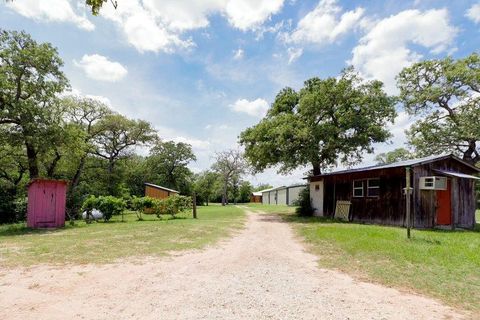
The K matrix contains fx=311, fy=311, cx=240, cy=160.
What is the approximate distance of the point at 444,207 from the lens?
48.6ft

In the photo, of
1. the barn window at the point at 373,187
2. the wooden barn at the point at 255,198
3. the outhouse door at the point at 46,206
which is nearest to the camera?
the outhouse door at the point at 46,206

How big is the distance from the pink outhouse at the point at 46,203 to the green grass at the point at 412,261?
12334 mm

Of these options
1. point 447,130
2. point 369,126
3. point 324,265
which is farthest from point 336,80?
point 324,265

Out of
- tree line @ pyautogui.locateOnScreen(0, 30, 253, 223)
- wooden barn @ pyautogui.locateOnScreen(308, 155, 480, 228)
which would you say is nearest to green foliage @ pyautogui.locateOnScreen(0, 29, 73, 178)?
tree line @ pyautogui.locateOnScreen(0, 30, 253, 223)

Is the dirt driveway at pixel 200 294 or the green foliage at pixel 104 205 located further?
the green foliage at pixel 104 205

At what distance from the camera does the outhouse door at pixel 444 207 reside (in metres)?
14.7

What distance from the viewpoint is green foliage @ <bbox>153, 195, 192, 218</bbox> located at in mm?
19188

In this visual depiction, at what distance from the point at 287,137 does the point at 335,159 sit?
15.4 ft

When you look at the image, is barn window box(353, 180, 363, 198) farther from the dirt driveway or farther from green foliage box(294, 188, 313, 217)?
the dirt driveway

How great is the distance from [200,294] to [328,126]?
668 inches

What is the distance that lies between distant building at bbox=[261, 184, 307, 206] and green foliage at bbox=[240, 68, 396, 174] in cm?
1800

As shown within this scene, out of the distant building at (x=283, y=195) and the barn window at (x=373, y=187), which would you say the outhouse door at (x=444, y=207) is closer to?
the barn window at (x=373, y=187)

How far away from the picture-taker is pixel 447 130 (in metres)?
24.0

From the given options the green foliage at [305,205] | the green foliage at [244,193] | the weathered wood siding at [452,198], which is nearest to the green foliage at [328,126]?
the green foliage at [305,205]
